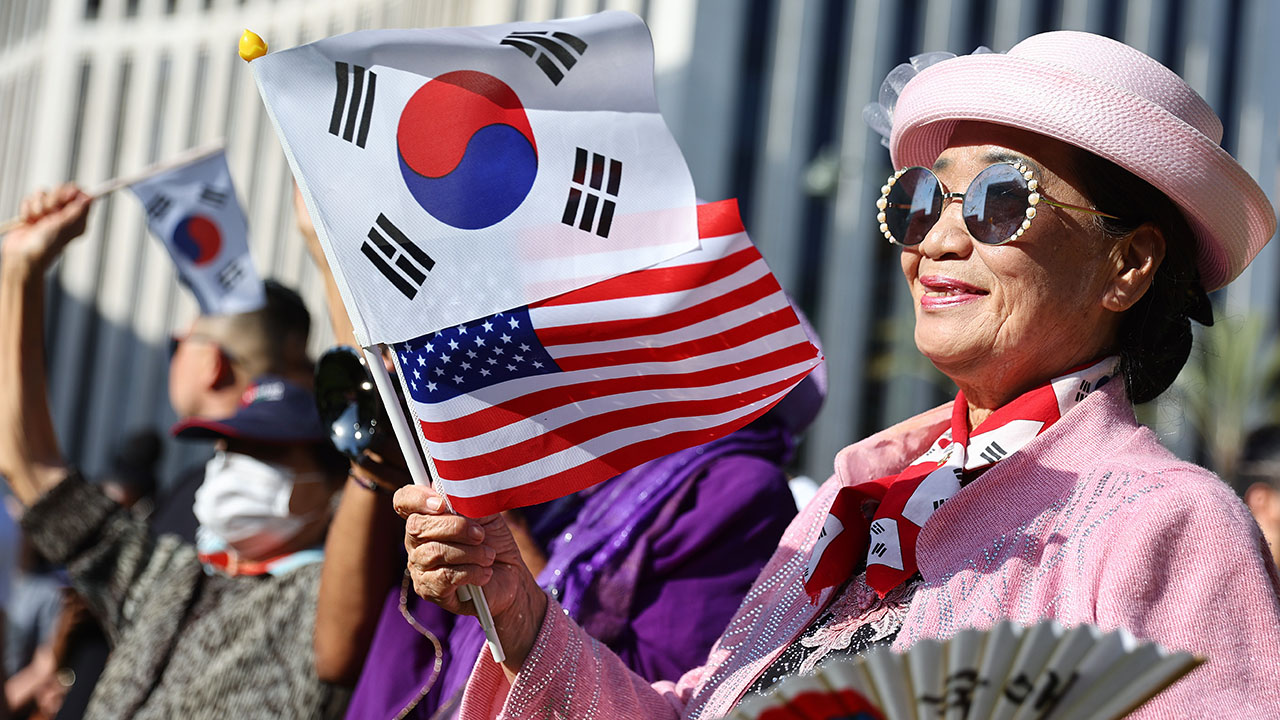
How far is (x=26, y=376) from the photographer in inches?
160

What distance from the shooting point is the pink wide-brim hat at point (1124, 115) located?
2018 millimetres

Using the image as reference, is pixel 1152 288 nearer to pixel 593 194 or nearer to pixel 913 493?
pixel 913 493

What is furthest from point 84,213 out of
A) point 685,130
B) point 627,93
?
point 685,130

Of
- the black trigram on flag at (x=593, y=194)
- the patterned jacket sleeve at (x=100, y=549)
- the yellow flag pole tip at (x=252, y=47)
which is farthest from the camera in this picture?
the patterned jacket sleeve at (x=100, y=549)

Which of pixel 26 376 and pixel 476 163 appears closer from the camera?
pixel 476 163

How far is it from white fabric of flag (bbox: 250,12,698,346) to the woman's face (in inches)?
20.1

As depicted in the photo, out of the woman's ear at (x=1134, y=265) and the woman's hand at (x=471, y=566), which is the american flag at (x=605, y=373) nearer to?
the woman's hand at (x=471, y=566)

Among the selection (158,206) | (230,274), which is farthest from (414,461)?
(158,206)

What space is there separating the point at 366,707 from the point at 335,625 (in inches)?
10.5

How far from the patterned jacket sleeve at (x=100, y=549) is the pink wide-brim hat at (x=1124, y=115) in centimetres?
292

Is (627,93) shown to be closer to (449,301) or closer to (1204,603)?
(449,301)

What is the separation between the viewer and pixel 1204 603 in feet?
5.57

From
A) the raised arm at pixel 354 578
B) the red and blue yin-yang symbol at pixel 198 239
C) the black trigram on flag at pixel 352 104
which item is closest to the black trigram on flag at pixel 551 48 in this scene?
the black trigram on flag at pixel 352 104

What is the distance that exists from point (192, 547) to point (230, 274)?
3.34ft
